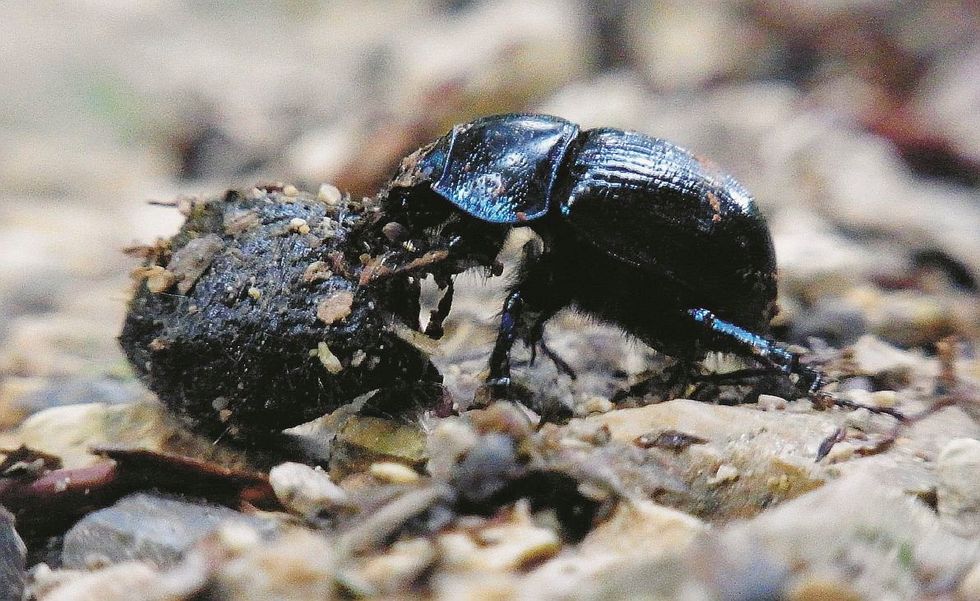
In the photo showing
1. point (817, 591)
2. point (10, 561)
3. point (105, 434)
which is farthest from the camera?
point (105, 434)

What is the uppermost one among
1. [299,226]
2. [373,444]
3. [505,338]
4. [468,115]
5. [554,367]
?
[299,226]

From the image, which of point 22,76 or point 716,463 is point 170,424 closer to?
point 716,463

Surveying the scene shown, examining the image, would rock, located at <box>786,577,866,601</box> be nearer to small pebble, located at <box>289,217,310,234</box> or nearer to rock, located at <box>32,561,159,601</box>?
rock, located at <box>32,561,159,601</box>

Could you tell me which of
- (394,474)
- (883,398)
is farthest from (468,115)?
(394,474)

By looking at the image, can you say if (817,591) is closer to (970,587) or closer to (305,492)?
(970,587)

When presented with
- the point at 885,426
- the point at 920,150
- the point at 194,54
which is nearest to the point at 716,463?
the point at 885,426

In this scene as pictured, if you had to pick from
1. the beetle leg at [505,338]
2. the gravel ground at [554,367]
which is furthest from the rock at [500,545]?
the beetle leg at [505,338]
